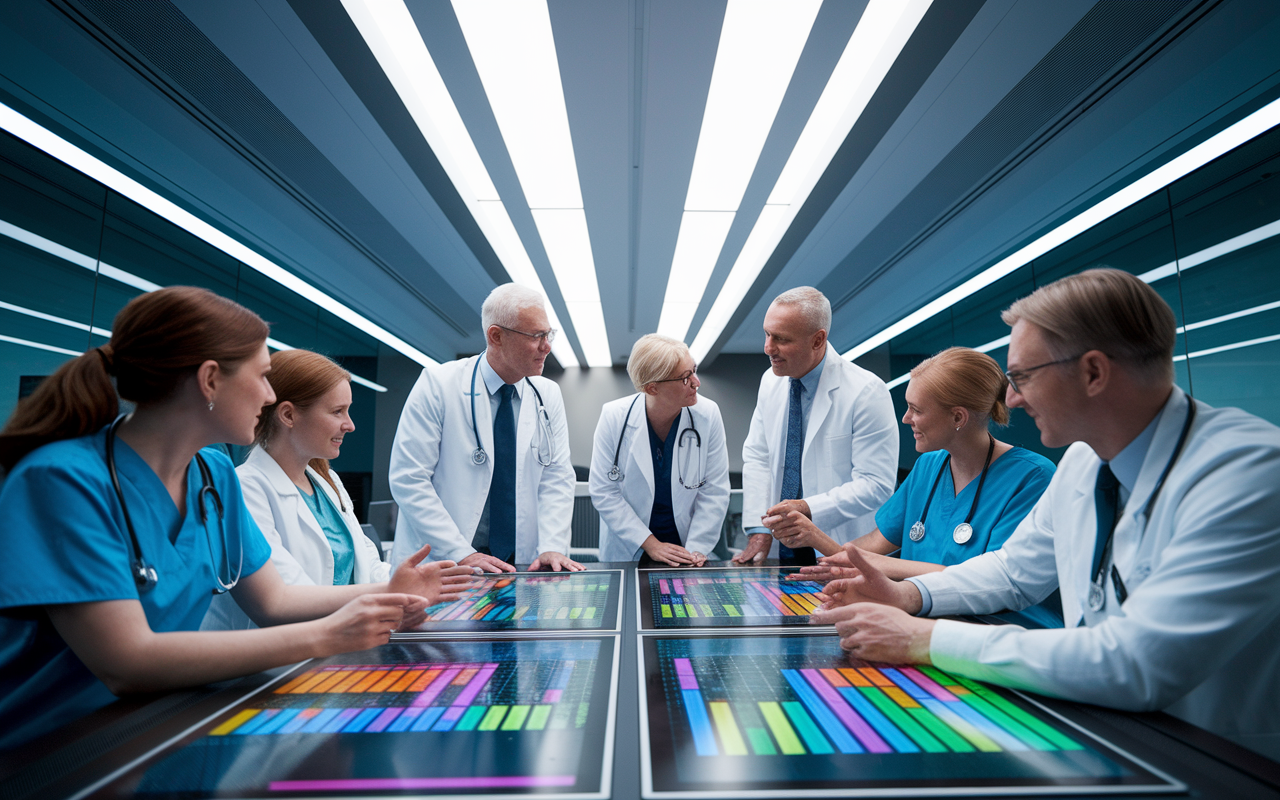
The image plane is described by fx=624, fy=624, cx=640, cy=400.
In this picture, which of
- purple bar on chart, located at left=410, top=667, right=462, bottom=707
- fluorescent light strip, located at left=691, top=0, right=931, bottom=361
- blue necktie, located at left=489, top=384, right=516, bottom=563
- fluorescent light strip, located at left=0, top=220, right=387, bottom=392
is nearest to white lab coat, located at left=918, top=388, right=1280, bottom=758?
purple bar on chart, located at left=410, top=667, right=462, bottom=707

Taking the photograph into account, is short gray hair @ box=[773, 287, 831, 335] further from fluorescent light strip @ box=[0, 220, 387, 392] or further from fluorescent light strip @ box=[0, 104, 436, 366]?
fluorescent light strip @ box=[0, 104, 436, 366]

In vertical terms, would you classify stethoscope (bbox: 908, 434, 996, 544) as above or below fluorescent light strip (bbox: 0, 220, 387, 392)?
below

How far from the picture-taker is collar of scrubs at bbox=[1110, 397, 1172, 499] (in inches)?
43.9

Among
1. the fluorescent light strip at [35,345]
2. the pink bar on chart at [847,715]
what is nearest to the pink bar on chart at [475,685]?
the pink bar on chart at [847,715]

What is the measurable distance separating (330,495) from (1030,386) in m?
1.94

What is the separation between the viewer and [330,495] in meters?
1.98

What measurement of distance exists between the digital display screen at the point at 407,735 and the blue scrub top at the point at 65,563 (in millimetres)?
271

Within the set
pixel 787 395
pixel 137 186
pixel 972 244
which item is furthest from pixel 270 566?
pixel 972 244

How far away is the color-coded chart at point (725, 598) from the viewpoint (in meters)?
1.40

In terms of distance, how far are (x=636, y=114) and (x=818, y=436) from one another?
184 cm

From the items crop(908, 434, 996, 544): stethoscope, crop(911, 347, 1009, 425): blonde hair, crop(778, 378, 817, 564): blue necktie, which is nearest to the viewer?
crop(908, 434, 996, 544): stethoscope

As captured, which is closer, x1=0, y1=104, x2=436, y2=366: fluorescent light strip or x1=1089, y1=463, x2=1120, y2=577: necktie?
x1=1089, y1=463, x2=1120, y2=577: necktie

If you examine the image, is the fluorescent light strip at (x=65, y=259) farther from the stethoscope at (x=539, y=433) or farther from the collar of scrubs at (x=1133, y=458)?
the collar of scrubs at (x=1133, y=458)

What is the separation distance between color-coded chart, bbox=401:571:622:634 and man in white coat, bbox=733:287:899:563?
2.71 feet
